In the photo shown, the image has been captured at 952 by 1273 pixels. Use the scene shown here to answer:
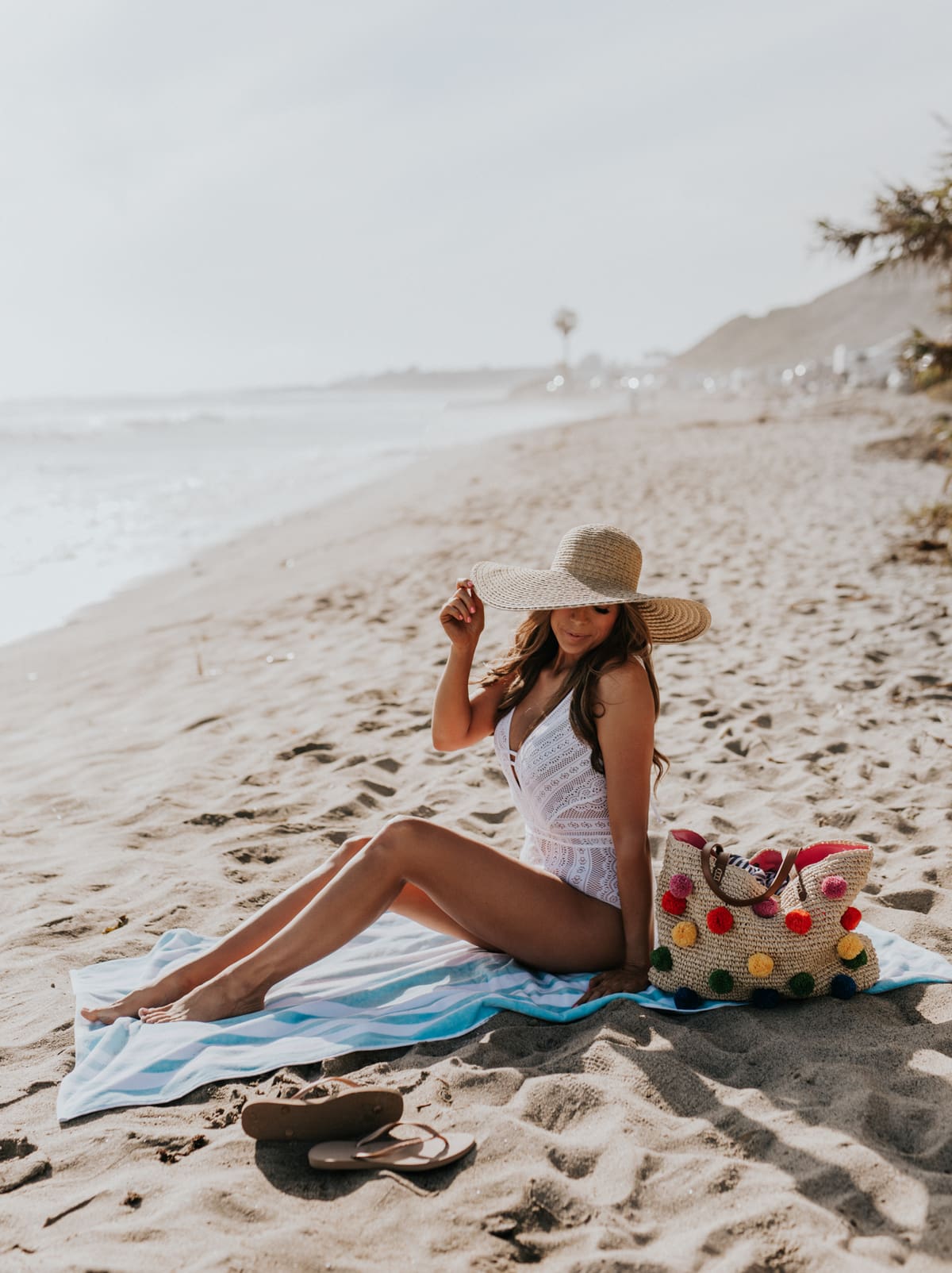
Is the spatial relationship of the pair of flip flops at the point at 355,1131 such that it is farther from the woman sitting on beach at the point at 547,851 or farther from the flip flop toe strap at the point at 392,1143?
the woman sitting on beach at the point at 547,851

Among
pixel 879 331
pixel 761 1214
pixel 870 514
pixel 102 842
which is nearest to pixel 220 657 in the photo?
pixel 102 842

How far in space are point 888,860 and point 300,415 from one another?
59.8 m

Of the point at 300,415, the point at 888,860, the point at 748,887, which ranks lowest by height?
the point at 888,860

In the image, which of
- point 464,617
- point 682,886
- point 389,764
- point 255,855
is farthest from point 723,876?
point 389,764

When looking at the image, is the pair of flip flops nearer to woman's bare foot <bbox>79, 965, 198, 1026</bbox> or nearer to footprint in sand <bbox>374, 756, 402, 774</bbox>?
woman's bare foot <bbox>79, 965, 198, 1026</bbox>

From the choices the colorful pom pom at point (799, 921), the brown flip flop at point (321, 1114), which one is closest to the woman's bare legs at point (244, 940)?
the brown flip flop at point (321, 1114)

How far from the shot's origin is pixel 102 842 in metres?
4.18

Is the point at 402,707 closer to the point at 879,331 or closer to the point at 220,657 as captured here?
the point at 220,657

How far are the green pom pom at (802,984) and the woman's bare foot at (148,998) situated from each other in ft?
5.17

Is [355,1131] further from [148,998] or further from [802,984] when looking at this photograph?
[802,984]

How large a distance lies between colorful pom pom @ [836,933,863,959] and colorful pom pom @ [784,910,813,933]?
107 mm

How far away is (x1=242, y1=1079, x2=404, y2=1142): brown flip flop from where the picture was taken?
7.36ft

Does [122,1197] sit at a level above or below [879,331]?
below

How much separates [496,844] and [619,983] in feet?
3.65
